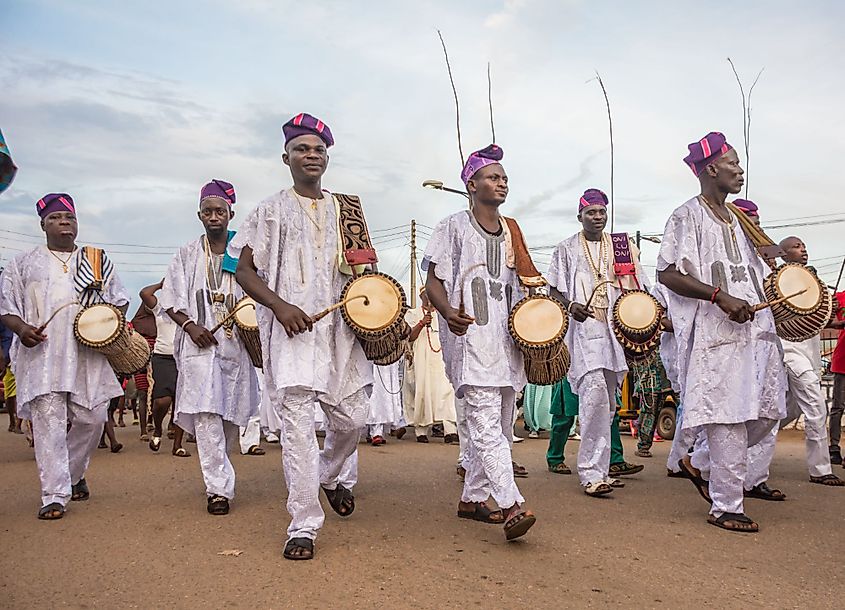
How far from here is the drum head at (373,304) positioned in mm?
4932

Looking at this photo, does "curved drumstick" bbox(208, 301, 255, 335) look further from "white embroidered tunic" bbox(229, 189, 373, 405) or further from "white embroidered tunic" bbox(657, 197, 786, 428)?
"white embroidered tunic" bbox(657, 197, 786, 428)

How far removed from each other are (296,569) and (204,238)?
340cm

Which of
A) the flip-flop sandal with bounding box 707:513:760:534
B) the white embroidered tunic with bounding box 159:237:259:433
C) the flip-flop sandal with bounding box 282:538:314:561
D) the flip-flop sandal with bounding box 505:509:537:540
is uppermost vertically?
→ the white embroidered tunic with bounding box 159:237:259:433

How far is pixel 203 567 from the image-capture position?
441cm

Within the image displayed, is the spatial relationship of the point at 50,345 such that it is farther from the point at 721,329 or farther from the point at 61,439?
the point at 721,329

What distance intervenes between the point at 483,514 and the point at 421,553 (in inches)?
42.3

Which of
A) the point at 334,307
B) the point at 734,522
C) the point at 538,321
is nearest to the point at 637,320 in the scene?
the point at 538,321

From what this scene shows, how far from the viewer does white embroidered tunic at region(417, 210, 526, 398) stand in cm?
539

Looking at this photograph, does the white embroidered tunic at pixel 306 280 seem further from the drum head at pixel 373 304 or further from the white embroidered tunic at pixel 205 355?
the white embroidered tunic at pixel 205 355

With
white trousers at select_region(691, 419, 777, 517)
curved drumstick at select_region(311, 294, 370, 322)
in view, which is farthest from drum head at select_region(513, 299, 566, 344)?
white trousers at select_region(691, 419, 777, 517)

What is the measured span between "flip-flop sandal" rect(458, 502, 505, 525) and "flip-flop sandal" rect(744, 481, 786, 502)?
250 centimetres

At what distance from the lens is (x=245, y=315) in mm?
6570

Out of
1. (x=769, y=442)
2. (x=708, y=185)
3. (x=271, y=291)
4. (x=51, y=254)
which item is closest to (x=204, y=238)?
(x=51, y=254)

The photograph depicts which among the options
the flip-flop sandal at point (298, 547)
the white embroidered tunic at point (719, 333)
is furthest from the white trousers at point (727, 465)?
the flip-flop sandal at point (298, 547)
